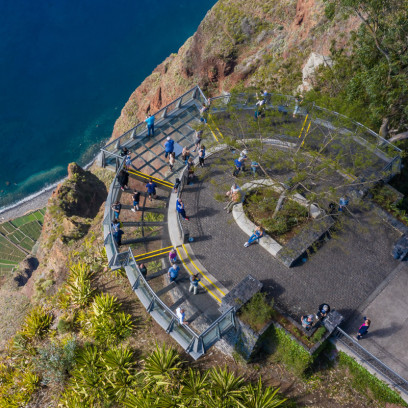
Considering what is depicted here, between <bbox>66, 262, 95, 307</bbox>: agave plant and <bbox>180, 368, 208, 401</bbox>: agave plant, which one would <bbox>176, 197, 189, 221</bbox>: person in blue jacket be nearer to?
<bbox>66, 262, 95, 307</bbox>: agave plant

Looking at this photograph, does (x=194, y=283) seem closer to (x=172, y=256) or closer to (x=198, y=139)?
(x=172, y=256)

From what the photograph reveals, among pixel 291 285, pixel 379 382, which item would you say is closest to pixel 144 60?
pixel 291 285

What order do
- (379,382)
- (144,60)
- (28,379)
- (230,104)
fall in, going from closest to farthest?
(379,382) < (28,379) < (230,104) < (144,60)

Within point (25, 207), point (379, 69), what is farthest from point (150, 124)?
point (25, 207)

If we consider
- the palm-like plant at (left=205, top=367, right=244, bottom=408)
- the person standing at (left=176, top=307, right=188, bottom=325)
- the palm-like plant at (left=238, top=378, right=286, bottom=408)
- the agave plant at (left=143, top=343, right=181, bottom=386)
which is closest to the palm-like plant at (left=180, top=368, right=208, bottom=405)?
the palm-like plant at (left=205, top=367, right=244, bottom=408)

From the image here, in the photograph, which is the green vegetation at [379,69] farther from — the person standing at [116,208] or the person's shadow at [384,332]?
the person standing at [116,208]

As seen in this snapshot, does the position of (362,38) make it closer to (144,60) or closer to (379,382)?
(379,382)
